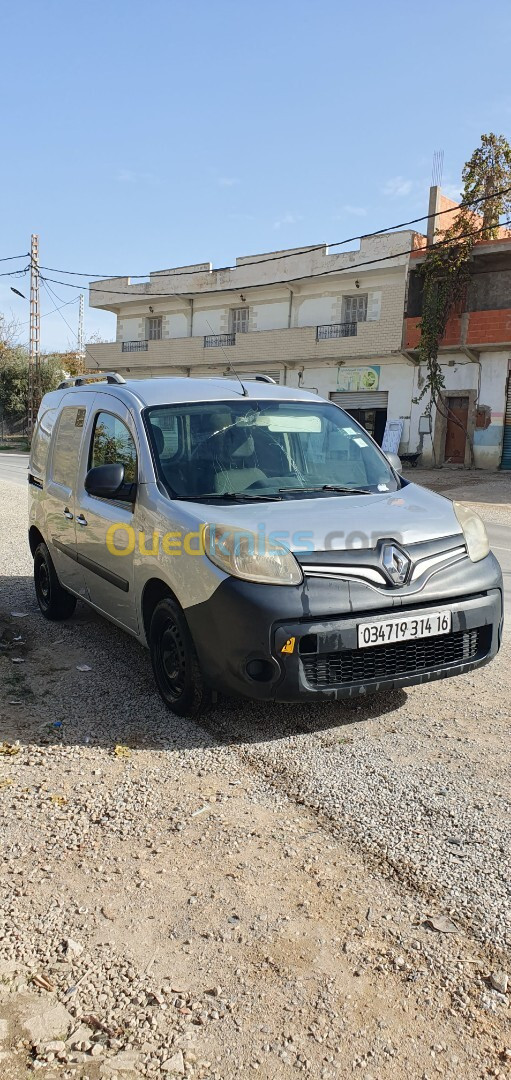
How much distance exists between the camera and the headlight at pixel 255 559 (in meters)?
3.53

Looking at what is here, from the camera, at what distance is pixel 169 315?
3981cm

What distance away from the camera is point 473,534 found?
13.7ft

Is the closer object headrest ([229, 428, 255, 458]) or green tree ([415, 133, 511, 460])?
headrest ([229, 428, 255, 458])

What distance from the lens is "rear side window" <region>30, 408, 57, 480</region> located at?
250 inches

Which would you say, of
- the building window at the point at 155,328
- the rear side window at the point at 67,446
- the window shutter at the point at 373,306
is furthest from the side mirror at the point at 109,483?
the building window at the point at 155,328

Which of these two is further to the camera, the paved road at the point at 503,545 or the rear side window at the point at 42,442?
the paved road at the point at 503,545

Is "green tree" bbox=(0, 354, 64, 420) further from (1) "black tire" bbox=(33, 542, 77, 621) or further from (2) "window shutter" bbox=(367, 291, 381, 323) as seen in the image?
(1) "black tire" bbox=(33, 542, 77, 621)

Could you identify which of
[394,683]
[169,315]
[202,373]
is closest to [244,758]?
[394,683]

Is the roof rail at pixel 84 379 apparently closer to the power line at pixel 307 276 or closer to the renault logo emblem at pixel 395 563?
the renault logo emblem at pixel 395 563

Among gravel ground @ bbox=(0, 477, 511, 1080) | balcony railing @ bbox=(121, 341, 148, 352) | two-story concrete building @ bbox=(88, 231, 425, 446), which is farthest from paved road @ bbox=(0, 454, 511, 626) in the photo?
balcony railing @ bbox=(121, 341, 148, 352)

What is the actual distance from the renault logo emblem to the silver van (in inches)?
0.4

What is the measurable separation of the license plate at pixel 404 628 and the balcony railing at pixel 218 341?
106 ft

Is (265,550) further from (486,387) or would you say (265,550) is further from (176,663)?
(486,387)

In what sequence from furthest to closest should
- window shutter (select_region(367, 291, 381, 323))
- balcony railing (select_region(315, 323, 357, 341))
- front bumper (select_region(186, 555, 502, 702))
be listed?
balcony railing (select_region(315, 323, 357, 341)) < window shutter (select_region(367, 291, 381, 323)) < front bumper (select_region(186, 555, 502, 702))
